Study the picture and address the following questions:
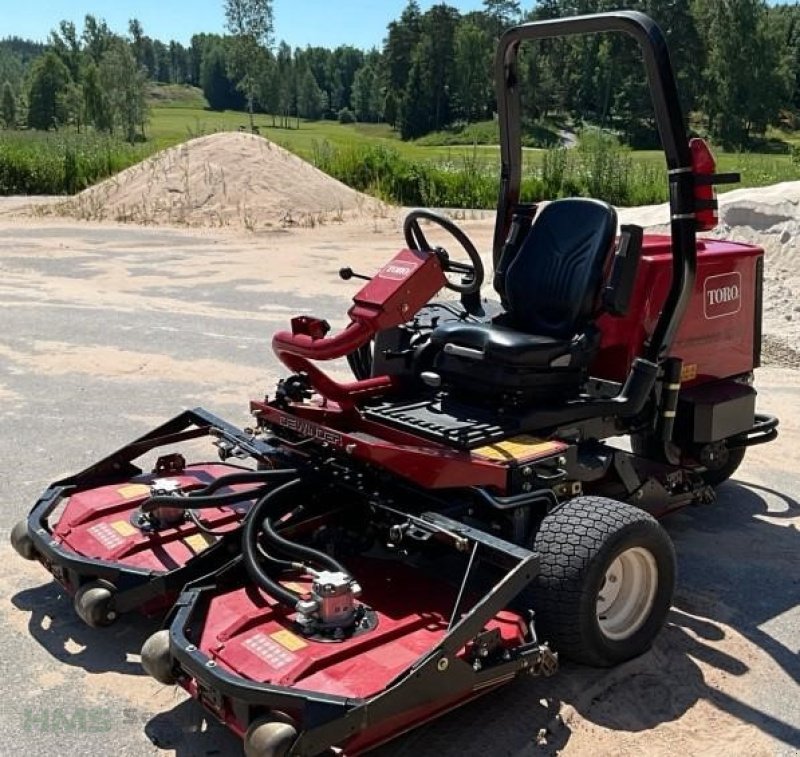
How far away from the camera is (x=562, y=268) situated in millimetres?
4461

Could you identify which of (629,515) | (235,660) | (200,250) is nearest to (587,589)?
(629,515)

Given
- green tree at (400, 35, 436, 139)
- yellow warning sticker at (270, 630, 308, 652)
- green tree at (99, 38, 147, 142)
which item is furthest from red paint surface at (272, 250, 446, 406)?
green tree at (400, 35, 436, 139)

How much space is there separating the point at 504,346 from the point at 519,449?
1.55ft

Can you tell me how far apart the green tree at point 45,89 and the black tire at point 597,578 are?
72.2m

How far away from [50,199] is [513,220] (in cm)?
2086

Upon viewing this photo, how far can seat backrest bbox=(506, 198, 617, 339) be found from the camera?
4332 mm

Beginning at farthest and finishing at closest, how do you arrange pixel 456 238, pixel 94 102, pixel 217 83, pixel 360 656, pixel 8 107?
pixel 217 83
pixel 8 107
pixel 94 102
pixel 456 238
pixel 360 656

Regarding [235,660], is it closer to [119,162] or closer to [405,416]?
[405,416]

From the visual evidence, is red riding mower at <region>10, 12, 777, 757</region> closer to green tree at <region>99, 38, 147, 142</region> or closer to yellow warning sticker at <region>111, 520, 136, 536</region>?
yellow warning sticker at <region>111, 520, 136, 536</region>

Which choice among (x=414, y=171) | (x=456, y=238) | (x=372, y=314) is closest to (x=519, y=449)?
(x=372, y=314)

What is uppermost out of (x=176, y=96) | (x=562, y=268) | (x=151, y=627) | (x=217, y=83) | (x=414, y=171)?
(x=217, y=83)

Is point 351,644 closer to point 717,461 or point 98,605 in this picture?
point 98,605

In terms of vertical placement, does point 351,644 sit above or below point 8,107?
below

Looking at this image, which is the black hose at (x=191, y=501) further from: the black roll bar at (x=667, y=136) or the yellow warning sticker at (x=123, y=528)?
the black roll bar at (x=667, y=136)
